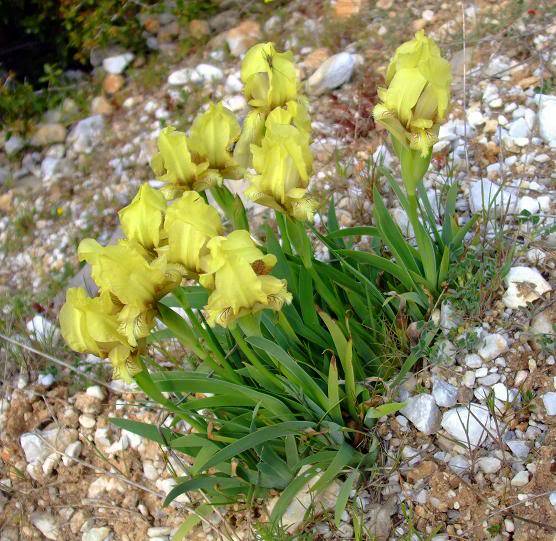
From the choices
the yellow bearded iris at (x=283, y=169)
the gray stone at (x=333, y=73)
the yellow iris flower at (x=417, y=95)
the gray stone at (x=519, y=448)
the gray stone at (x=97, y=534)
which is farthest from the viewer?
the gray stone at (x=333, y=73)

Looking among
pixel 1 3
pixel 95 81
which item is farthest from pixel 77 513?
pixel 1 3

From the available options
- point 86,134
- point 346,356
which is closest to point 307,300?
point 346,356

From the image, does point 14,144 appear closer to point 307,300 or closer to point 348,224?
point 348,224

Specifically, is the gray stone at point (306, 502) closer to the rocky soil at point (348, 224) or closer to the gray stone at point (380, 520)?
the rocky soil at point (348, 224)

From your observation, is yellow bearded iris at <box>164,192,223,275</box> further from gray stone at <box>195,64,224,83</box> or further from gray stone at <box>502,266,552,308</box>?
gray stone at <box>195,64,224,83</box>

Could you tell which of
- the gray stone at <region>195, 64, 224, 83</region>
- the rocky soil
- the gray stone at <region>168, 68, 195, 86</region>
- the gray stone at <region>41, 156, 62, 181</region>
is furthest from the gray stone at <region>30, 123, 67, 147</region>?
the gray stone at <region>195, 64, 224, 83</region>

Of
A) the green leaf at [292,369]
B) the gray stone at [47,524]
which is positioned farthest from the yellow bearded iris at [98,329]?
the gray stone at [47,524]
